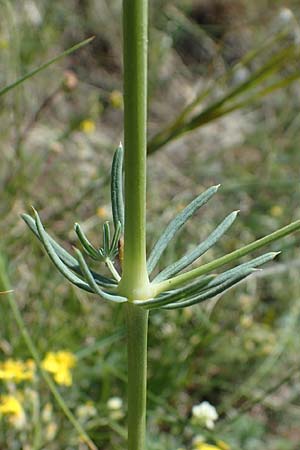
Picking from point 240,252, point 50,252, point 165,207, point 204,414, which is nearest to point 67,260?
point 50,252

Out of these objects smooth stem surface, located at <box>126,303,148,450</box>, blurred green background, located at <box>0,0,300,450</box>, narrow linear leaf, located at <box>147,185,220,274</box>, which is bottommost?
smooth stem surface, located at <box>126,303,148,450</box>

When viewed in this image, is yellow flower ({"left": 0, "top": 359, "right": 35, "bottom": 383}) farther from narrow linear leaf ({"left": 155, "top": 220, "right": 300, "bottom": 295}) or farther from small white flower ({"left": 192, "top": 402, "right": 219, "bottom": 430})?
narrow linear leaf ({"left": 155, "top": 220, "right": 300, "bottom": 295})

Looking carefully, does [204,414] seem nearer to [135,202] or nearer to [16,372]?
[16,372]

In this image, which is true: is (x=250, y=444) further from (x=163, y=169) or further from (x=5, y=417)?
(x=163, y=169)

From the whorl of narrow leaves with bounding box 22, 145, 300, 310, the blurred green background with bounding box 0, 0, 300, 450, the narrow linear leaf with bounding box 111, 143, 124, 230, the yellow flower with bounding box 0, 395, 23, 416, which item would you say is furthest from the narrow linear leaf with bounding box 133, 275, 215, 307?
the yellow flower with bounding box 0, 395, 23, 416

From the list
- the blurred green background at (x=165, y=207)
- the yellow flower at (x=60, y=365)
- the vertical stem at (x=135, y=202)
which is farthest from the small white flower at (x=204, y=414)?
the vertical stem at (x=135, y=202)
